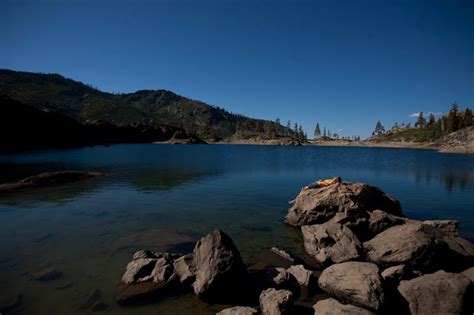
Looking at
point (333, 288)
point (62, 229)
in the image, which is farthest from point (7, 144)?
point (333, 288)

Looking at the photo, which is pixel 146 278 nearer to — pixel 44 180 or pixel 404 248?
pixel 404 248

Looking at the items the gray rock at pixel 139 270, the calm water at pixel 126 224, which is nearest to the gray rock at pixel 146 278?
the gray rock at pixel 139 270

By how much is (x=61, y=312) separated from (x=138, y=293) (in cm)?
297

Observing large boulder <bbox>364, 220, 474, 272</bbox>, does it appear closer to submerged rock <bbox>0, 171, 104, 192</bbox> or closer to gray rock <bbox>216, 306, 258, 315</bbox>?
gray rock <bbox>216, 306, 258, 315</bbox>

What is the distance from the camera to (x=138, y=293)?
1131cm

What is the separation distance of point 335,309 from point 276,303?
7.66ft

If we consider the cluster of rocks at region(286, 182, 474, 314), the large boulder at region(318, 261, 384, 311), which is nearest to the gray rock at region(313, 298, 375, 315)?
the cluster of rocks at region(286, 182, 474, 314)

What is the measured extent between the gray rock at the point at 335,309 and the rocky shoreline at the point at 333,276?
0.12 ft

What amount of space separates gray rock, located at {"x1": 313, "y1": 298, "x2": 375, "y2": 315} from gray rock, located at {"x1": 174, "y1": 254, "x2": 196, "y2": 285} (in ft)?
18.5

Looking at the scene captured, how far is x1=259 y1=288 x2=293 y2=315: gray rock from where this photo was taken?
962 centimetres

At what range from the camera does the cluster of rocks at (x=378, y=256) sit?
33.3 feet

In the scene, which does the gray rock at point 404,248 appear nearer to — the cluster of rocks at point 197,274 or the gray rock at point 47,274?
the cluster of rocks at point 197,274

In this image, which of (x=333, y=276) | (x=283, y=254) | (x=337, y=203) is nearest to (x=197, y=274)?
(x=283, y=254)

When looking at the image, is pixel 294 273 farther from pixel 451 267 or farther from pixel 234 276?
pixel 451 267
